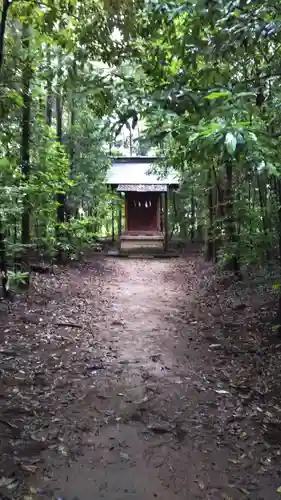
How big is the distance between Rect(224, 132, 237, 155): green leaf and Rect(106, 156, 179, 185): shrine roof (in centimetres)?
1706

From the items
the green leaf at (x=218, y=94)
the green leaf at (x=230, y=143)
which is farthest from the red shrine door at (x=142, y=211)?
the green leaf at (x=230, y=143)

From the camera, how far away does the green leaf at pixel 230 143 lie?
8.74 ft

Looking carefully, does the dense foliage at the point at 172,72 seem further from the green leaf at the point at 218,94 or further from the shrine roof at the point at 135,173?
the shrine roof at the point at 135,173

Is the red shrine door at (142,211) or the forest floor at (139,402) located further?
the red shrine door at (142,211)

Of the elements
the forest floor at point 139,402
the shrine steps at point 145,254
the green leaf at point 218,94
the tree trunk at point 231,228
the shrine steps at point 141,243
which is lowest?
the forest floor at point 139,402

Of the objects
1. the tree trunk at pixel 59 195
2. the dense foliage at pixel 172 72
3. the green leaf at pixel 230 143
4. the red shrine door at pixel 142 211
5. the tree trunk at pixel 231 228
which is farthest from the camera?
the red shrine door at pixel 142 211

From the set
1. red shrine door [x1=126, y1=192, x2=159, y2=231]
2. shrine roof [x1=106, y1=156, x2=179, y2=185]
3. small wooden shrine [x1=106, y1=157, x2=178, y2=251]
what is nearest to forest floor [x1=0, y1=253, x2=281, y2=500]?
small wooden shrine [x1=106, y1=157, x2=178, y2=251]

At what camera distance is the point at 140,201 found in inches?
991

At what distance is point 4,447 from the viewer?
3455mm

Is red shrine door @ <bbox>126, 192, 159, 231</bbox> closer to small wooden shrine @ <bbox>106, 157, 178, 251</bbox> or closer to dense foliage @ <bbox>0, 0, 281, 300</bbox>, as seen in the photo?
small wooden shrine @ <bbox>106, 157, 178, 251</bbox>

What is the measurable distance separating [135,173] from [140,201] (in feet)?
7.69

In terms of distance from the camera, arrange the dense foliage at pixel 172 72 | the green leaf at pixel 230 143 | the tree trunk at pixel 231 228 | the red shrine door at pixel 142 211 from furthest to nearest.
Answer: the red shrine door at pixel 142 211 < the tree trunk at pixel 231 228 < the dense foliage at pixel 172 72 < the green leaf at pixel 230 143

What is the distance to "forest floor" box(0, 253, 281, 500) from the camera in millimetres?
3145

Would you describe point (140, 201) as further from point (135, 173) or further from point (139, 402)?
point (139, 402)
